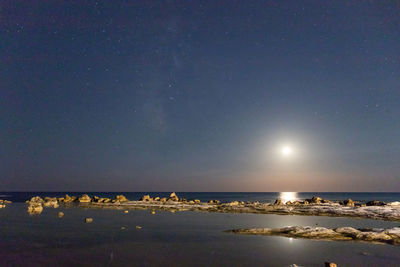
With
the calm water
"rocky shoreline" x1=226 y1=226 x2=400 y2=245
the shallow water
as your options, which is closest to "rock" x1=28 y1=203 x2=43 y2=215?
the shallow water

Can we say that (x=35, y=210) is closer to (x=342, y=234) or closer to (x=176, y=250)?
(x=176, y=250)

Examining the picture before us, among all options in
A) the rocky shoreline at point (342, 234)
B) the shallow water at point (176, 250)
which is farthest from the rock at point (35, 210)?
the rocky shoreline at point (342, 234)

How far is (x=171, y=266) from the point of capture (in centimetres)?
1859

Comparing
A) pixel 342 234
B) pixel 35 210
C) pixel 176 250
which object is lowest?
pixel 35 210

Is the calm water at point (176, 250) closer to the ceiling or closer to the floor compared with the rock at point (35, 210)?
closer to the ceiling

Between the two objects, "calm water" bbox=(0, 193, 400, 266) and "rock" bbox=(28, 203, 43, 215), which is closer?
"calm water" bbox=(0, 193, 400, 266)

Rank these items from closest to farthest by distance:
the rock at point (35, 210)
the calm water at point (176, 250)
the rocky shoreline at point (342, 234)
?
the calm water at point (176, 250)
the rocky shoreline at point (342, 234)
the rock at point (35, 210)

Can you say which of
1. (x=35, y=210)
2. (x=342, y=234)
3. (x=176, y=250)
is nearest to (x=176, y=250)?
(x=176, y=250)

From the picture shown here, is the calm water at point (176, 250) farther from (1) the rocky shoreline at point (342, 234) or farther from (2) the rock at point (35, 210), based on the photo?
(2) the rock at point (35, 210)

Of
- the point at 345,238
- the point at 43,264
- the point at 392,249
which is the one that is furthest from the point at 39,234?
the point at 392,249

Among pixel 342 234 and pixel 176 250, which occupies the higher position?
pixel 342 234

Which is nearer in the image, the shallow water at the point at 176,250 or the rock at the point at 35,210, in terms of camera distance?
the shallow water at the point at 176,250

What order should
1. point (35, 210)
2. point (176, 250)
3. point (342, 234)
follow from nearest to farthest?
point (176, 250), point (342, 234), point (35, 210)

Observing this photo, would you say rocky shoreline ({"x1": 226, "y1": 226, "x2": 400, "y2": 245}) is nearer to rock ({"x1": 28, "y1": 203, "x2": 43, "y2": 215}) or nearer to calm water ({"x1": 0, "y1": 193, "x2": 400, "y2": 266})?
calm water ({"x1": 0, "y1": 193, "x2": 400, "y2": 266})
